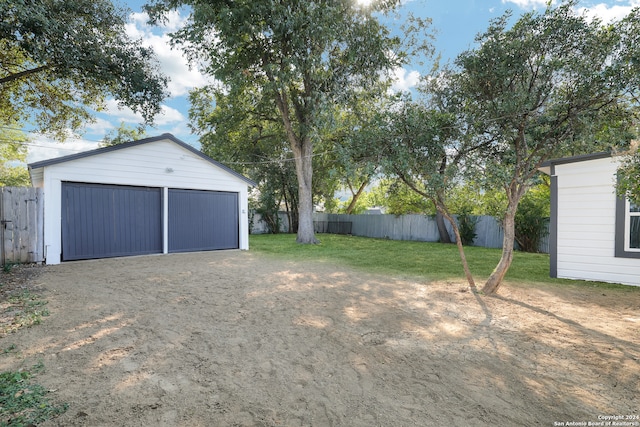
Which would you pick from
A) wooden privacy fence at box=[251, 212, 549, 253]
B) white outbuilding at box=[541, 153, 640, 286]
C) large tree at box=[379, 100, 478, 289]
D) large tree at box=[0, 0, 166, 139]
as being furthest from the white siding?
large tree at box=[0, 0, 166, 139]

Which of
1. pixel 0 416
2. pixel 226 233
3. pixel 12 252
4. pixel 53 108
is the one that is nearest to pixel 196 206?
pixel 226 233

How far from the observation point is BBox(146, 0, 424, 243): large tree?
1078 centimetres

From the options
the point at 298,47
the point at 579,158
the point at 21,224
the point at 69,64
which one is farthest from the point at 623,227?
the point at 21,224

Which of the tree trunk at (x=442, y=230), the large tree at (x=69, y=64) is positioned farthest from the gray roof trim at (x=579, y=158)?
the large tree at (x=69, y=64)

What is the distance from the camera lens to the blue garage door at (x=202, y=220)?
1092 cm

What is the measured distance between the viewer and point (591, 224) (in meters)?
6.86

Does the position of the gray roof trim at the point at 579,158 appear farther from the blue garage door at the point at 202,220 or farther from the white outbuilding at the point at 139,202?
the blue garage door at the point at 202,220

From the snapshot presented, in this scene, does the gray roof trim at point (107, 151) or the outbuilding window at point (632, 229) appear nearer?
the outbuilding window at point (632, 229)

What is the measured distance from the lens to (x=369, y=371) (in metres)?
2.80

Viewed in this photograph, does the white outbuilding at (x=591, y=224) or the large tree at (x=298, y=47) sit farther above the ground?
the large tree at (x=298, y=47)

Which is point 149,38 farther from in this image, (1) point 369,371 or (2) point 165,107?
(1) point 369,371

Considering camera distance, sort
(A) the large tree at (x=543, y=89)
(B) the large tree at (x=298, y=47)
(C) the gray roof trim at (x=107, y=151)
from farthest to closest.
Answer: (B) the large tree at (x=298, y=47) → (C) the gray roof trim at (x=107, y=151) → (A) the large tree at (x=543, y=89)

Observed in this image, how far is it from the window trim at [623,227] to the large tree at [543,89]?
220 cm

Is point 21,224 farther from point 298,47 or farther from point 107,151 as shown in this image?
point 298,47
